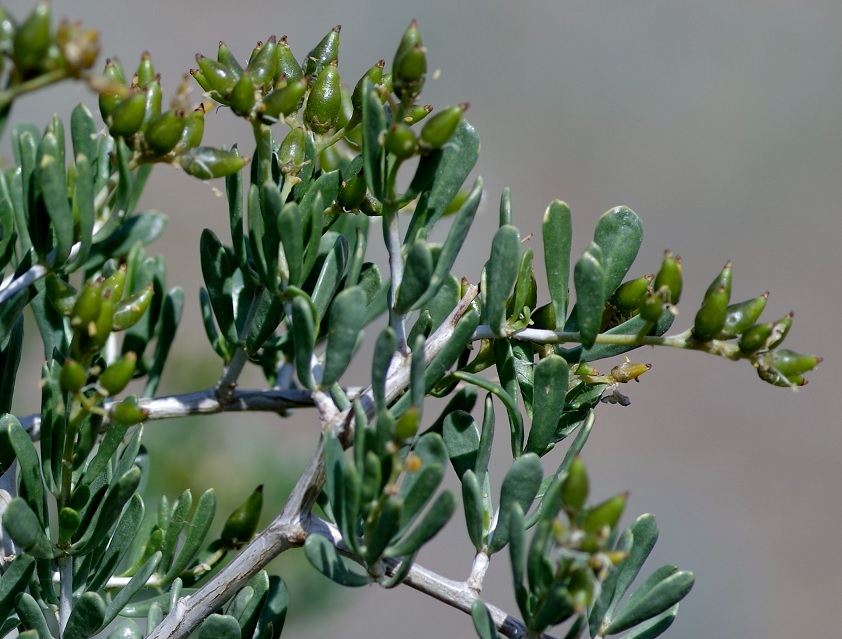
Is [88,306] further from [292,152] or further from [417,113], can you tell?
[417,113]

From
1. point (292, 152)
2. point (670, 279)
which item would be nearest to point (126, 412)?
point (292, 152)

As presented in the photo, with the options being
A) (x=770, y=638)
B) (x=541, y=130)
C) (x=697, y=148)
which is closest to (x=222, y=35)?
(x=541, y=130)

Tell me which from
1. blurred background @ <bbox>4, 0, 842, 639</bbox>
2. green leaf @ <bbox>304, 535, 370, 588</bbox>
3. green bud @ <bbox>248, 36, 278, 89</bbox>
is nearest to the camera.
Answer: green leaf @ <bbox>304, 535, 370, 588</bbox>

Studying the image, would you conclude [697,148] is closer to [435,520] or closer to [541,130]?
[541,130]

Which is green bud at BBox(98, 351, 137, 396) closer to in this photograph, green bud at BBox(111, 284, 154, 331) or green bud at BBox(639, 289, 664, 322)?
green bud at BBox(111, 284, 154, 331)

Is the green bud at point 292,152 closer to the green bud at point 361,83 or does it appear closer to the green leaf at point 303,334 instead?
the green bud at point 361,83

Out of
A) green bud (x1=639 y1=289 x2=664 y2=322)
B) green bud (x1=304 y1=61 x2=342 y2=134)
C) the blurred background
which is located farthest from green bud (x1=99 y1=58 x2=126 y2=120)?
the blurred background
